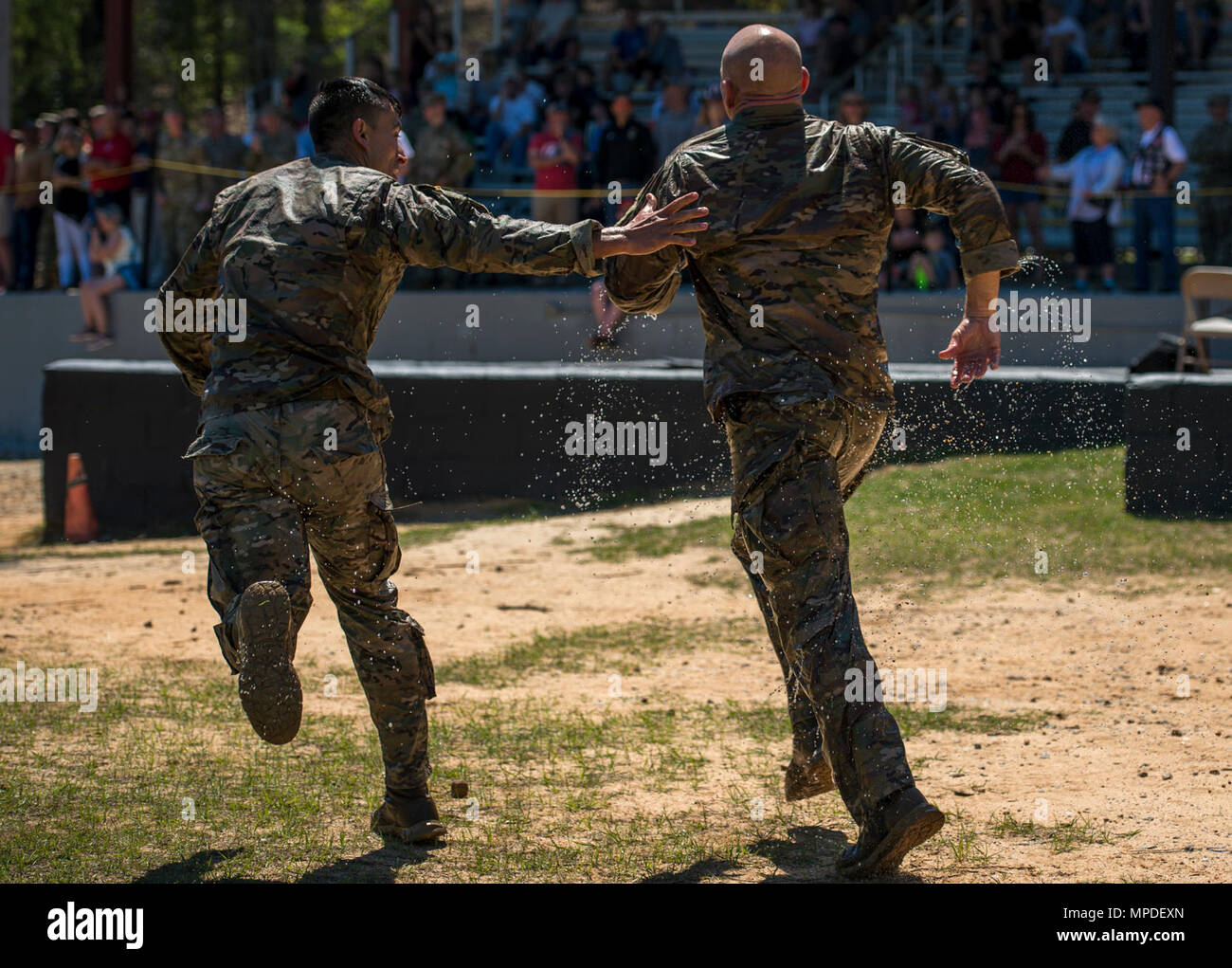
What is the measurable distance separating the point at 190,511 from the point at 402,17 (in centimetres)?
1299

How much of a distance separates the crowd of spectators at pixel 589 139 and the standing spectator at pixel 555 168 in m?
0.02

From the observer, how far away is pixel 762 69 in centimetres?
474

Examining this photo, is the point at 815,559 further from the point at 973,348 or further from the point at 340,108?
the point at 340,108

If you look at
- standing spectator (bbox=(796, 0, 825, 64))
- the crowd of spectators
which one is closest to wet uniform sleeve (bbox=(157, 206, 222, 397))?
the crowd of spectators

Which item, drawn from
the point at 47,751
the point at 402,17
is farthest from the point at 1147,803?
the point at 402,17

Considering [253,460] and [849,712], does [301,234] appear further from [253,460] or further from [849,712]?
[849,712]

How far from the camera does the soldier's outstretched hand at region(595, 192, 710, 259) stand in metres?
4.64

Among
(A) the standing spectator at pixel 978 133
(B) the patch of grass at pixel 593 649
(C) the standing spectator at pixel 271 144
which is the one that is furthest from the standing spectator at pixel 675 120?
(B) the patch of grass at pixel 593 649

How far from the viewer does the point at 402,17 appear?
23.5 m

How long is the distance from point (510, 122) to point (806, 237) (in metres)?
13.4

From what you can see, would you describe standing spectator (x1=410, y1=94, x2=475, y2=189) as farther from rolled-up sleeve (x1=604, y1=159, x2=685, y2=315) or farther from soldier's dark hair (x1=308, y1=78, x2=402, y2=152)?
rolled-up sleeve (x1=604, y1=159, x2=685, y2=315)

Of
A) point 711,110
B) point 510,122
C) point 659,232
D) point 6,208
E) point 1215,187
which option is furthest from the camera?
point 6,208

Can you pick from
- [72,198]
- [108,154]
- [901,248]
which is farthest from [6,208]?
[901,248]

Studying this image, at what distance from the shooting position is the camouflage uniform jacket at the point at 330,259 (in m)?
4.68
